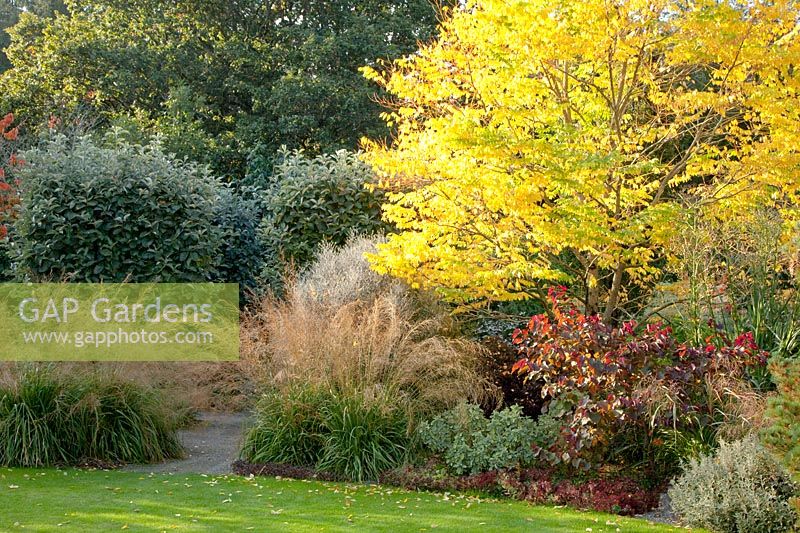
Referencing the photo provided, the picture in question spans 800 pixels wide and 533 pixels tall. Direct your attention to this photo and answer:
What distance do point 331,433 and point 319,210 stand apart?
5.37 metres

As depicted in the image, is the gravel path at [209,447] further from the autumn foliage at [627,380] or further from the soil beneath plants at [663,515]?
the soil beneath plants at [663,515]

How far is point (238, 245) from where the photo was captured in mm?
14078

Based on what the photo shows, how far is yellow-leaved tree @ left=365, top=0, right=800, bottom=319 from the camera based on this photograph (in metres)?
7.50

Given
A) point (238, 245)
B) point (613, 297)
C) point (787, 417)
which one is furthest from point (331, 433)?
point (238, 245)

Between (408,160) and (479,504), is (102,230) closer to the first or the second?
(408,160)

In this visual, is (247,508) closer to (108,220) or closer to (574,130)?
(574,130)

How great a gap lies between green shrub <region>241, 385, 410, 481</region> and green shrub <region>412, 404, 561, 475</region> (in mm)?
336

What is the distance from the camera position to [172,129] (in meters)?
18.8

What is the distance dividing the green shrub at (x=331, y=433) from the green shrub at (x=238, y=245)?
5868 mm

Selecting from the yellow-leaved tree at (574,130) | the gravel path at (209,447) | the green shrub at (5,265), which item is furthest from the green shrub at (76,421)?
the green shrub at (5,265)

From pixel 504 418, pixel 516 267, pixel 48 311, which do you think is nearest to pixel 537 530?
pixel 504 418

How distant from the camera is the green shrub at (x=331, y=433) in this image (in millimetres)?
7492

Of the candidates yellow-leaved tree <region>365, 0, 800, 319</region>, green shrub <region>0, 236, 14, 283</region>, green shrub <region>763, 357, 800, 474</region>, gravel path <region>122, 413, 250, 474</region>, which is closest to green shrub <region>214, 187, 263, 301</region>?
green shrub <region>0, 236, 14, 283</region>

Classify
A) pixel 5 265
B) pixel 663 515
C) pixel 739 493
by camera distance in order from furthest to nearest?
1. pixel 5 265
2. pixel 663 515
3. pixel 739 493
